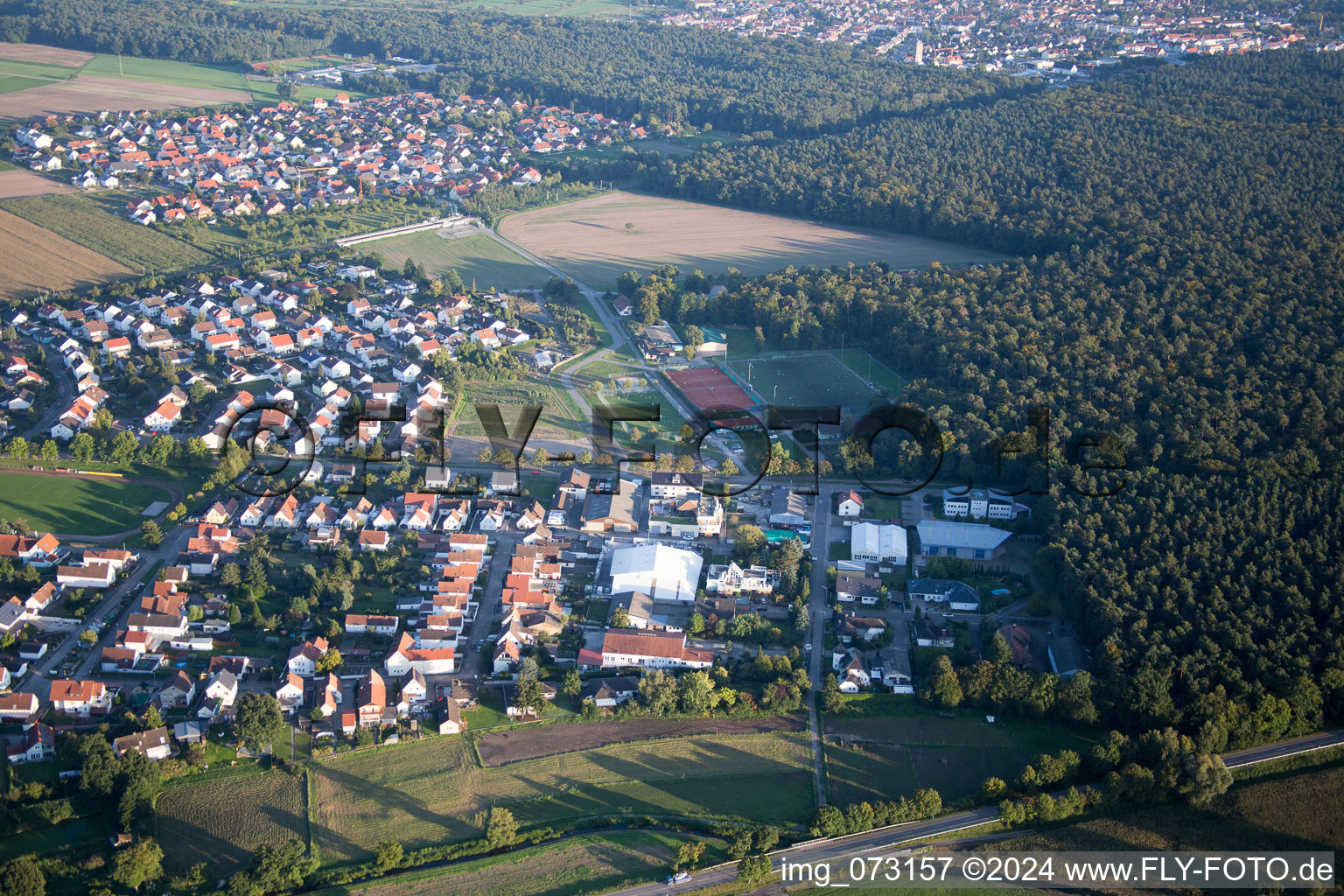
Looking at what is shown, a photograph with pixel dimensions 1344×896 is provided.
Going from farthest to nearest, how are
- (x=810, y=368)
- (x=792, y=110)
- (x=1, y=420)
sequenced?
1. (x=792, y=110)
2. (x=810, y=368)
3. (x=1, y=420)

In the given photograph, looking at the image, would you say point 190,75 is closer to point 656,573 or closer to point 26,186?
point 26,186

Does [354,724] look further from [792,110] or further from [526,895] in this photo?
[792,110]

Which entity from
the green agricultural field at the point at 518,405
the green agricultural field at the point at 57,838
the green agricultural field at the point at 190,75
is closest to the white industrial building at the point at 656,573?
the green agricultural field at the point at 518,405

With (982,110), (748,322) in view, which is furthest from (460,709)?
(982,110)

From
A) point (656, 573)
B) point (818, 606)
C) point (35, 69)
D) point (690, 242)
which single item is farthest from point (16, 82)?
point (818, 606)

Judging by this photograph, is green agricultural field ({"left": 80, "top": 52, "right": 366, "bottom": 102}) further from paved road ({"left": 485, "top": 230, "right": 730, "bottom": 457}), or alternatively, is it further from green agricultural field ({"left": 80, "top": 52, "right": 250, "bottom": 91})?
paved road ({"left": 485, "top": 230, "right": 730, "bottom": 457})

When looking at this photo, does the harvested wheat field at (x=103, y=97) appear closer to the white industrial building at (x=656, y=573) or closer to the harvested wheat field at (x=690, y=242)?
the harvested wheat field at (x=690, y=242)
